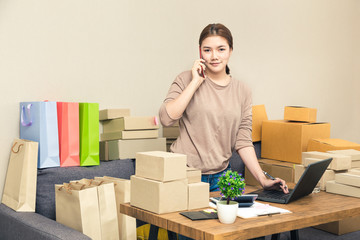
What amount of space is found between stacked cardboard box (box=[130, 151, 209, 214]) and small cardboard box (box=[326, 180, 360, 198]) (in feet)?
2.44

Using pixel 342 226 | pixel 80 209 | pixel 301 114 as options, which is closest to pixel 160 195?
pixel 80 209

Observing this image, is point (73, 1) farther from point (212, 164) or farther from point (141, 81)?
point (212, 164)

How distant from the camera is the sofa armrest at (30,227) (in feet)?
6.07

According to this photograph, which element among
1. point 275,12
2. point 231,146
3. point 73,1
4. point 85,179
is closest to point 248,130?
point 231,146

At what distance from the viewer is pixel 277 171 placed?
3.38m

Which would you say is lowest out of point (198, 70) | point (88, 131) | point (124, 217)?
point (124, 217)

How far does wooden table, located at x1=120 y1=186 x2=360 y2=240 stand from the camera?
1445mm

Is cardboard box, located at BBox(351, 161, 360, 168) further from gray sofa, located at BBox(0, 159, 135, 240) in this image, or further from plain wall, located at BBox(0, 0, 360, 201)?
plain wall, located at BBox(0, 0, 360, 201)

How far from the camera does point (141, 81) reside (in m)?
3.21

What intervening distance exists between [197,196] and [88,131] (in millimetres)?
1101

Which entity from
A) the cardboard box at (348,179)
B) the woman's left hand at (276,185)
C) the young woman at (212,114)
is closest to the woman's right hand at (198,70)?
the young woman at (212,114)

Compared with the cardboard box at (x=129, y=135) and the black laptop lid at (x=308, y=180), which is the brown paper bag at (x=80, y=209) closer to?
the cardboard box at (x=129, y=135)

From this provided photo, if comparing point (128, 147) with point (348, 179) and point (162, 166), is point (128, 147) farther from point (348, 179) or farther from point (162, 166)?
point (348, 179)

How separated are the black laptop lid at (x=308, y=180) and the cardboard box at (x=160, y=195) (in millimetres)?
492
